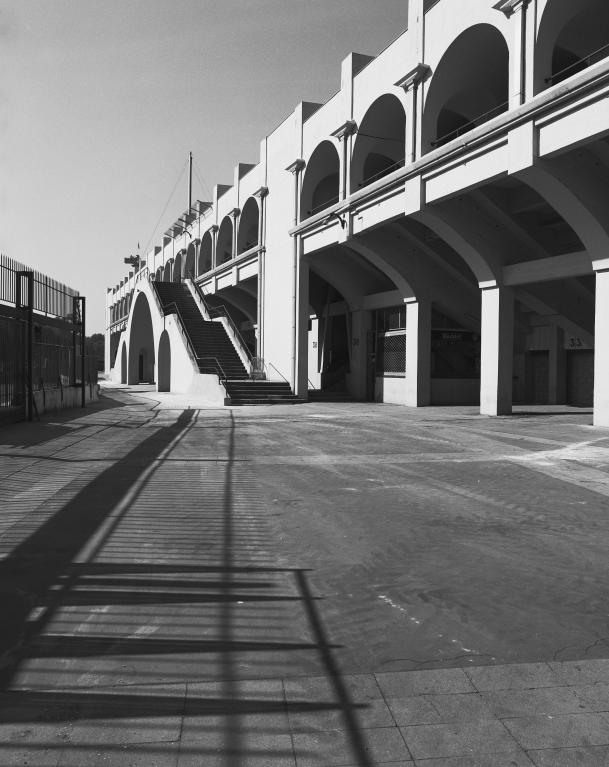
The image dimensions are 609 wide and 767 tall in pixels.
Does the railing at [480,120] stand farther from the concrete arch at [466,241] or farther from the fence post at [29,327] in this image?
the fence post at [29,327]

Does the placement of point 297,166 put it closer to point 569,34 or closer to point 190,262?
point 569,34

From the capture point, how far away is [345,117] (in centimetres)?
2394

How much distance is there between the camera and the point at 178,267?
56.0 m

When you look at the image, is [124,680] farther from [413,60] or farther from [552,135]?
[413,60]

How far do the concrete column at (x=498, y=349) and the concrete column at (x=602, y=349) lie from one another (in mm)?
4258

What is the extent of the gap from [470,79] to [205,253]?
2969cm

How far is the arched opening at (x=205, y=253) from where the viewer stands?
4632 centimetres

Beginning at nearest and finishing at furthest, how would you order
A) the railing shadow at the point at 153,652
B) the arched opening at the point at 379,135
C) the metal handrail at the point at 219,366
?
the railing shadow at the point at 153,652 < the arched opening at the point at 379,135 < the metal handrail at the point at 219,366

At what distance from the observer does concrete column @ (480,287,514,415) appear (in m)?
19.9

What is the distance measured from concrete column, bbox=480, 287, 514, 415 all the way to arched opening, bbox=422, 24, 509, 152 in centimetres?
485

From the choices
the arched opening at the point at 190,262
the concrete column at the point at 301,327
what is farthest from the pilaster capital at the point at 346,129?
the arched opening at the point at 190,262

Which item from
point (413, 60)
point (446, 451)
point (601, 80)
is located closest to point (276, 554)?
point (446, 451)

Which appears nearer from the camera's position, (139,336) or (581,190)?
(581,190)

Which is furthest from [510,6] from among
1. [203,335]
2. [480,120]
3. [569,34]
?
[203,335]
